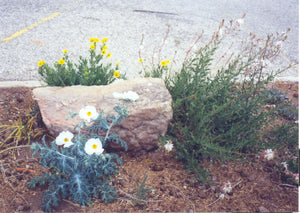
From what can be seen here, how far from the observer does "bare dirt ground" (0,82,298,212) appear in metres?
2.29

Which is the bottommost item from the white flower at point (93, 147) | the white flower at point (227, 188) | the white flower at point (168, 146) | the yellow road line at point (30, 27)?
the white flower at point (227, 188)

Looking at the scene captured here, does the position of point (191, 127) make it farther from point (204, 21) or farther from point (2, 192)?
point (204, 21)

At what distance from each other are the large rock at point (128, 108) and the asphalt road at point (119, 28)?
114cm

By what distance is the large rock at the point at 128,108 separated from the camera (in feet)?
8.80

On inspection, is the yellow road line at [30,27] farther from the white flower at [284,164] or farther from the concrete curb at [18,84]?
the white flower at [284,164]

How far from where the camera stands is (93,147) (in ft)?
7.11

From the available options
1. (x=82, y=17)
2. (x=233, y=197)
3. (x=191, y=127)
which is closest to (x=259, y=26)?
(x=82, y=17)

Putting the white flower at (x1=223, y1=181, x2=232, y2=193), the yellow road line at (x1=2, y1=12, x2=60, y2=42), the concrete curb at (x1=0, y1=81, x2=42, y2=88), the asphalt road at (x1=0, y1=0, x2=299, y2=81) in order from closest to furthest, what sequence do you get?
1. the white flower at (x1=223, y1=181, x2=232, y2=193)
2. the concrete curb at (x1=0, y1=81, x2=42, y2=88)
3. the asphalt road at (x1=0, y1=0, x2=299, y2=81)
4. the yellow road line at (x1=2, y1=12, x2=60, y2=42)

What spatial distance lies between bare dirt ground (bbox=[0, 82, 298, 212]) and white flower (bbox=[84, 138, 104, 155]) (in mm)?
465

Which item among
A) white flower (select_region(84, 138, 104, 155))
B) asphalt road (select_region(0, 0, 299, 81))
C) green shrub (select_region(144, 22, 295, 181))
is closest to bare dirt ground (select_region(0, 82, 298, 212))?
green shrub (select_region(144, 22, 295, 181))

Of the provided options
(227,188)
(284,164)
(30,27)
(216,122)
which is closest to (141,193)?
(227,188)

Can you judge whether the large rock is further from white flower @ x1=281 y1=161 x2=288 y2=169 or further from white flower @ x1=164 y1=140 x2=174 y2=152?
white flower @ x1=281 y1=161 x2=288 y2=169

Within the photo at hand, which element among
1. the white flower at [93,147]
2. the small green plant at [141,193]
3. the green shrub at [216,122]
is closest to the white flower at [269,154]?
the green shrub at [216,122]

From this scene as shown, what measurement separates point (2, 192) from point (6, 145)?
613mm
